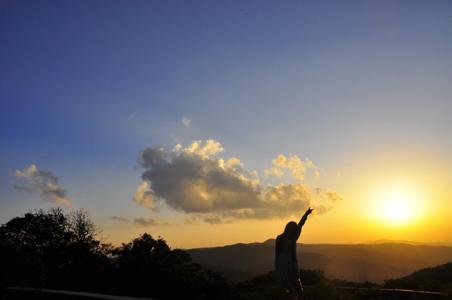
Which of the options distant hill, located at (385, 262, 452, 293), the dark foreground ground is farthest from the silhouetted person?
distant hill, located at (385, 262, 452, 293)

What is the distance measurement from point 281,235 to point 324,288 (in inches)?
246

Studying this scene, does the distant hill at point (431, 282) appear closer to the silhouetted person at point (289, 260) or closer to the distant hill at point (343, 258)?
the silhouetted person at point (289, 260)

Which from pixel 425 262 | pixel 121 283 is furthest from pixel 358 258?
pixel 121 283

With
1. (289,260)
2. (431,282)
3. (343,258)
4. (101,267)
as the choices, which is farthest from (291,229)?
(343,258)

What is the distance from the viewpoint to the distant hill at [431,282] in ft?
52.1

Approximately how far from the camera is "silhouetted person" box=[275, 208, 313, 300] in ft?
32.3

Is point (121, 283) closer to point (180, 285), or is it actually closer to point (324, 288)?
point (180, 285)

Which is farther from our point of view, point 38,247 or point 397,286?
point 38,247

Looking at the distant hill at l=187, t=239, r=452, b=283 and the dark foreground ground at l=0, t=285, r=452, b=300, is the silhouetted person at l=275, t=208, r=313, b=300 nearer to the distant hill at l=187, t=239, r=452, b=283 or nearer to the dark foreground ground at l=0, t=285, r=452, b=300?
the dark foreground ground at l=0, t=285, r=452, b=300

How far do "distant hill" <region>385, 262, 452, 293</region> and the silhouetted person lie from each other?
614 centimetres

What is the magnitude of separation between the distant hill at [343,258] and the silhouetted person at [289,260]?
95.9 metres

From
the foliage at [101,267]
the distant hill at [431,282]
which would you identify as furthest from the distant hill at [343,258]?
the distant hill at [431,282]

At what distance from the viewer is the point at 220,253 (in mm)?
141375

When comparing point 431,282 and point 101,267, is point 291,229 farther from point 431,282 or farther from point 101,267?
point 101,267
